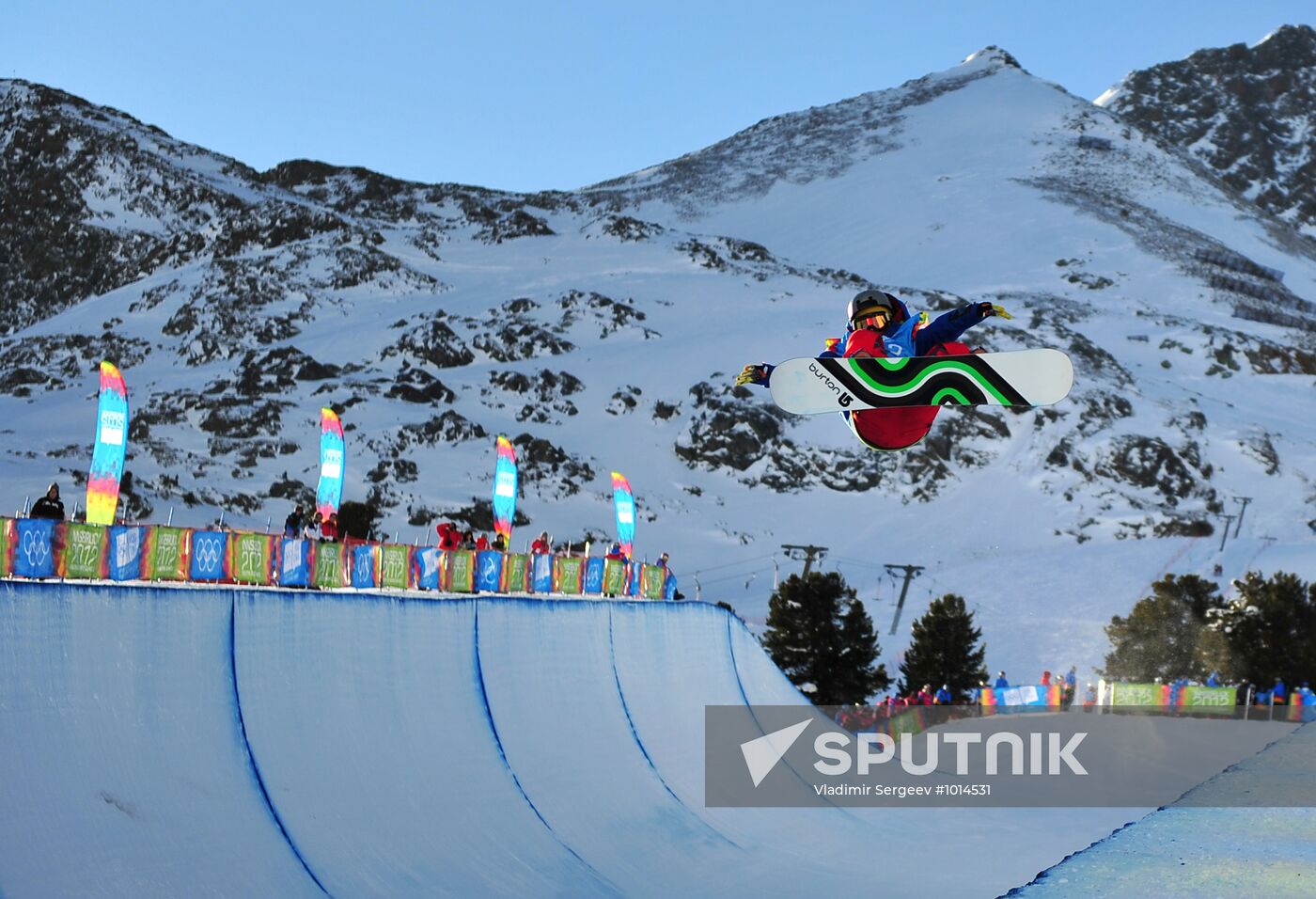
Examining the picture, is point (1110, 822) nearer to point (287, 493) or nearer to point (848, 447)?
point (287, 493)

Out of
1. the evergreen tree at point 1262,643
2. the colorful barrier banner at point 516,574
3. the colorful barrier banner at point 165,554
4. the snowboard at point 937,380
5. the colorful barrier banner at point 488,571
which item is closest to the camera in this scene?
the snowboard at point 937,380

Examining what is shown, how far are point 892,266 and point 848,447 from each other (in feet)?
163

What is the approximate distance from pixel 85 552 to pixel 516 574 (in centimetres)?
871

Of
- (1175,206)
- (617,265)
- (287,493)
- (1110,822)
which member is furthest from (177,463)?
(1175,206)

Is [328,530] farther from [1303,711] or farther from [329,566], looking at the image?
[1303,711]

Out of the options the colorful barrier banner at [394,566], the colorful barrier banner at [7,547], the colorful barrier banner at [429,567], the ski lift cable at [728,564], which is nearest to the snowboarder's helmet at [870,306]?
the colorful barrier banner at [7,547]

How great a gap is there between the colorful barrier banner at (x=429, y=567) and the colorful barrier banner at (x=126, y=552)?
5227 mm

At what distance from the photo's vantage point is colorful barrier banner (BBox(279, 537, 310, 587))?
16781mm

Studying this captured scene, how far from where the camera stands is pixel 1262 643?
4459 cm

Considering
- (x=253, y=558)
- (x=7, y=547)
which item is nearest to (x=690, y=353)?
(x=253, y=558)

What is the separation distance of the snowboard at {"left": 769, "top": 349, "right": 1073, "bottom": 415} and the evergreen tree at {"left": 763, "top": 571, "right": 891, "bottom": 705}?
3247 cm

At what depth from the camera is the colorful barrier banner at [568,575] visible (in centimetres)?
2308

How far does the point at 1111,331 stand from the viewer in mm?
106375

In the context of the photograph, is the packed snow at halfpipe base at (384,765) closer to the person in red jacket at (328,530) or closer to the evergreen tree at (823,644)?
the person in red jacket at (328,530)
